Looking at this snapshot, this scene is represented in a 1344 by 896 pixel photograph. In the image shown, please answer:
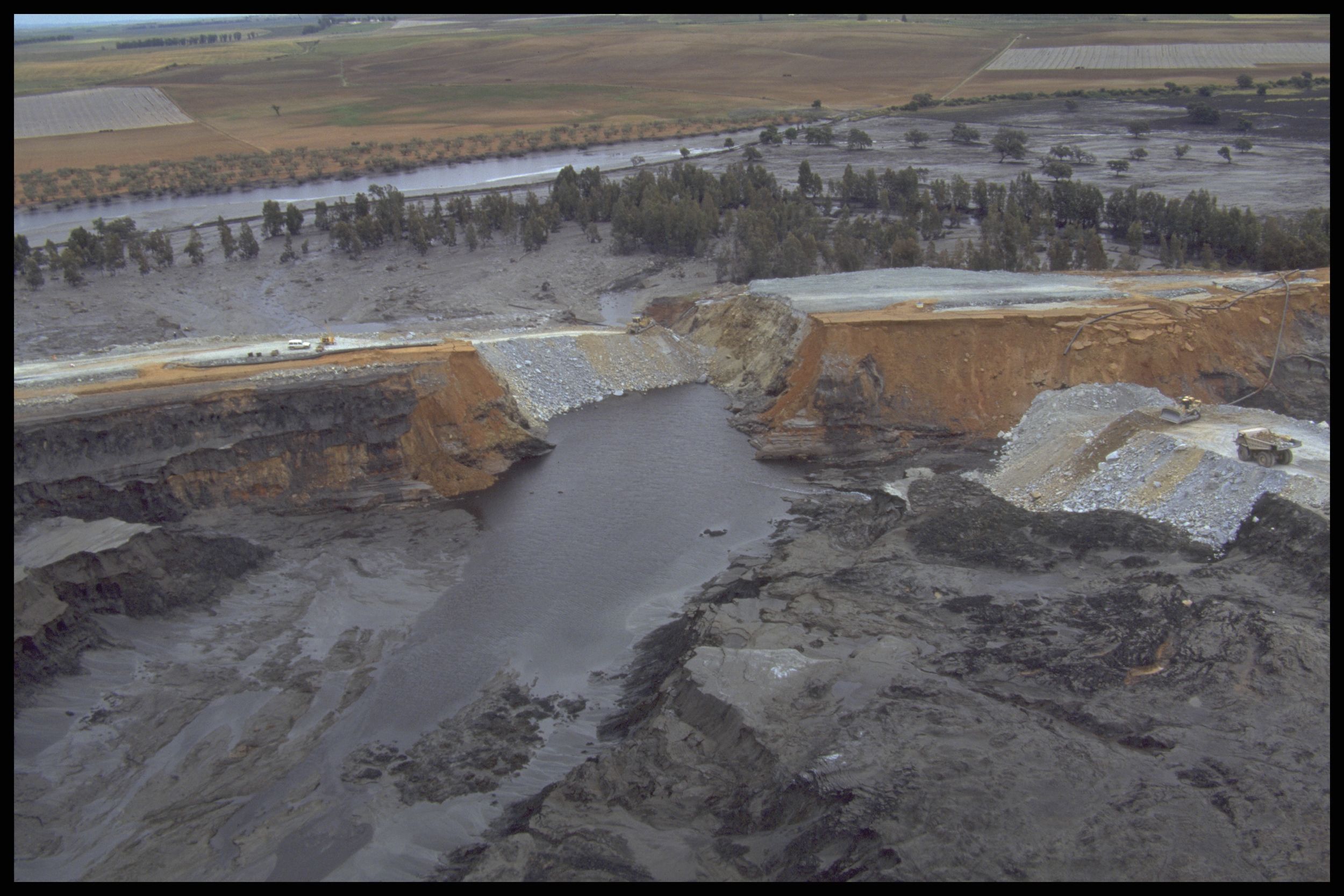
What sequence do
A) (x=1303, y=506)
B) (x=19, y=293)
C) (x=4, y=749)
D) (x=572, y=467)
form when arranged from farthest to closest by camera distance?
(x=19, y=293) < (x=572, y=467) < (x=1303, y=506) < (x=4, y=749)

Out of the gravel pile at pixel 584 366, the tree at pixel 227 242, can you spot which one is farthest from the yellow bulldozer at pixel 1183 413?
the tree at pixel 227 242

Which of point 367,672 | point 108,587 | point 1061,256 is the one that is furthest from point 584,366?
point 1061,256

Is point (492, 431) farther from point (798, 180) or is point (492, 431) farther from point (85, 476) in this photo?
point (798, 180)

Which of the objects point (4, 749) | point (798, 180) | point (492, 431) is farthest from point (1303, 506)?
point (798, 180)

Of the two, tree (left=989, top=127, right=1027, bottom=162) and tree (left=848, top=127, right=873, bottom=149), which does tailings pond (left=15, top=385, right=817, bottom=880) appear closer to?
tree (left=989, top=127, right=1027, bottom=162)

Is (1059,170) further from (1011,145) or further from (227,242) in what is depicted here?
(227,242)
